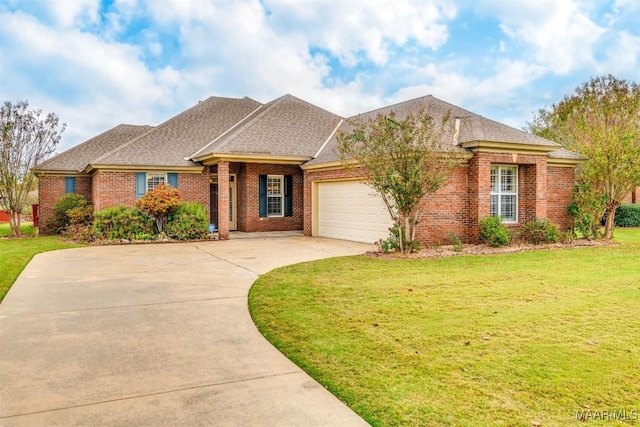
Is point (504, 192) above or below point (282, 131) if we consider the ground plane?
below

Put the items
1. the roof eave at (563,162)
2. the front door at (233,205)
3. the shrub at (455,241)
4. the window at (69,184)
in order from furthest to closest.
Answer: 1. the window at (69,184)
2. the front door at (233,205)
3. the roof eave at (563,162)
4. the shrub at (455,241)

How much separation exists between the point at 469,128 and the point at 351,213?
4861 millimetres

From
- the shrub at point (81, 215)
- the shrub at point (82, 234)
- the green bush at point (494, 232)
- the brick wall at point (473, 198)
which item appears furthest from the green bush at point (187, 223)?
the green bush at point (494, 232)

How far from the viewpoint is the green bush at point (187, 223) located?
1722 centimetres

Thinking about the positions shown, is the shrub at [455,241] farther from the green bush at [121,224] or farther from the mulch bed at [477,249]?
the green bush at [121,224]

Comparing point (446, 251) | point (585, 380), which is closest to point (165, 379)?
point (585, 380)

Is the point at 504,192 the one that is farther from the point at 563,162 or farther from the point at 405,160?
the point at 405,160

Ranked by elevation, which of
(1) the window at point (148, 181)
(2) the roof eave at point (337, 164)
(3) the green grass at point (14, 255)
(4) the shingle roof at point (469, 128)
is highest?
(4) the shingle roof at point (469, 128)

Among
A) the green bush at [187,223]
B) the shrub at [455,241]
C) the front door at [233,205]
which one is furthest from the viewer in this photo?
the front door at [233,205]

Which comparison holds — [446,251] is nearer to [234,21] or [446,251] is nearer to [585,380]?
[585,380]

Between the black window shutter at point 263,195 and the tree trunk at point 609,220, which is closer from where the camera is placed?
A: the tree trunk at point 609,220

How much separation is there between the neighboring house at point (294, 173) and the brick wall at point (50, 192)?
0.05 metres

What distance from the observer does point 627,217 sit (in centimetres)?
2488

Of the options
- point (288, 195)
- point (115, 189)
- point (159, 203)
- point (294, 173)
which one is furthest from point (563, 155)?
point (115, 189)
